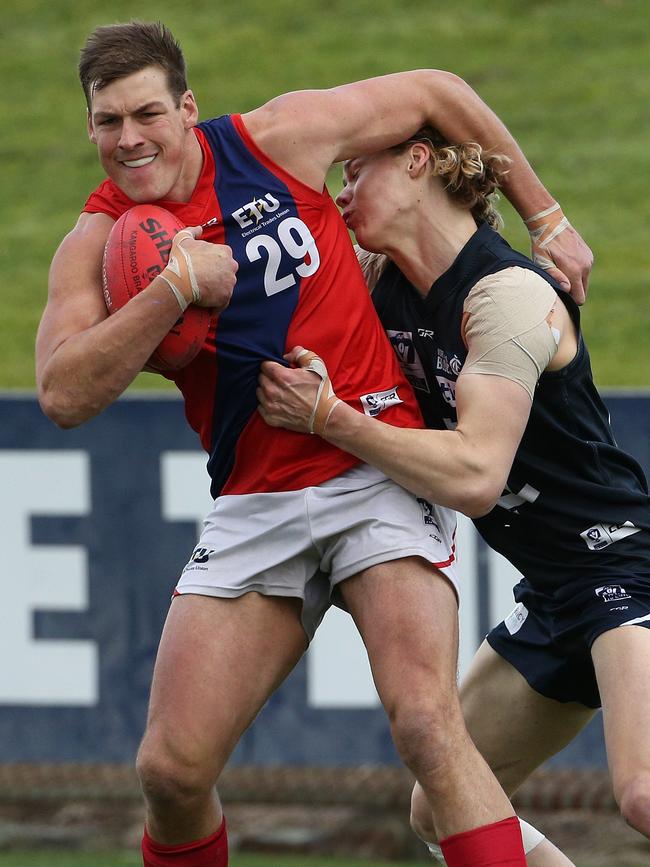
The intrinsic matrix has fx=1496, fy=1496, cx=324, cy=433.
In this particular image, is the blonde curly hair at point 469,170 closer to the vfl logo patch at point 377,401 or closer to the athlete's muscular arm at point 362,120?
the athlete's muscular arm at point 362,120

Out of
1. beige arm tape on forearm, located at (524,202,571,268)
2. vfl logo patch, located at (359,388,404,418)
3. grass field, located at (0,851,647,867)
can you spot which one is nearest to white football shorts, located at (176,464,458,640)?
vfl logo patch, located at (359,388,404,418)

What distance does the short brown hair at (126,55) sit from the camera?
3.80 m

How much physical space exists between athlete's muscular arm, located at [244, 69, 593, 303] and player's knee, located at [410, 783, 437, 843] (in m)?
1.47

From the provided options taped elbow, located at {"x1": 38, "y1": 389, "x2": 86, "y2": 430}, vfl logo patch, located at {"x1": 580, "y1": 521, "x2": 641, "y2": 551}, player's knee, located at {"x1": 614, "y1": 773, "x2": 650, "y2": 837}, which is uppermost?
taped elbow, located at {"x1": 38, "y1": 389, "x2": 86, "y2": 430}

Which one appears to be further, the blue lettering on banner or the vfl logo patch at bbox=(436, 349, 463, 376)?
the blue lettering on banner

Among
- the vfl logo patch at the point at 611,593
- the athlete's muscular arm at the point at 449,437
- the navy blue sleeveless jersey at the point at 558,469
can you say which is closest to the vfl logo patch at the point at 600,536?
the navy blue sleeveless jersey at the point at 558,469

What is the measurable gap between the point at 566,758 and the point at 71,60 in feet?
31.4

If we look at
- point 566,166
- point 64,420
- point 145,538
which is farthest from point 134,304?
point 566,166

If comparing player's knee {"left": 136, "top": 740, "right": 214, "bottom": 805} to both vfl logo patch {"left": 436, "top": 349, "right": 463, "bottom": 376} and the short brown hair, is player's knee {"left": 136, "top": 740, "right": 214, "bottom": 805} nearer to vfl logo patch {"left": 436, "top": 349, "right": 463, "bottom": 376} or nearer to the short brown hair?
vfl logo patch {"left": 436, "top": 349, "right": 463, "bottom": 376}

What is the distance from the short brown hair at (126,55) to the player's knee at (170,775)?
1682mm

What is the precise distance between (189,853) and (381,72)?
956 centimetres

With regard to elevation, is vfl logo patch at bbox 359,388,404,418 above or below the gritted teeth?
below

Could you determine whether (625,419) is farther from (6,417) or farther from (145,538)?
(6,417)

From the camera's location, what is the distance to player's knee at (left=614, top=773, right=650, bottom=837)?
3484 millimetres
